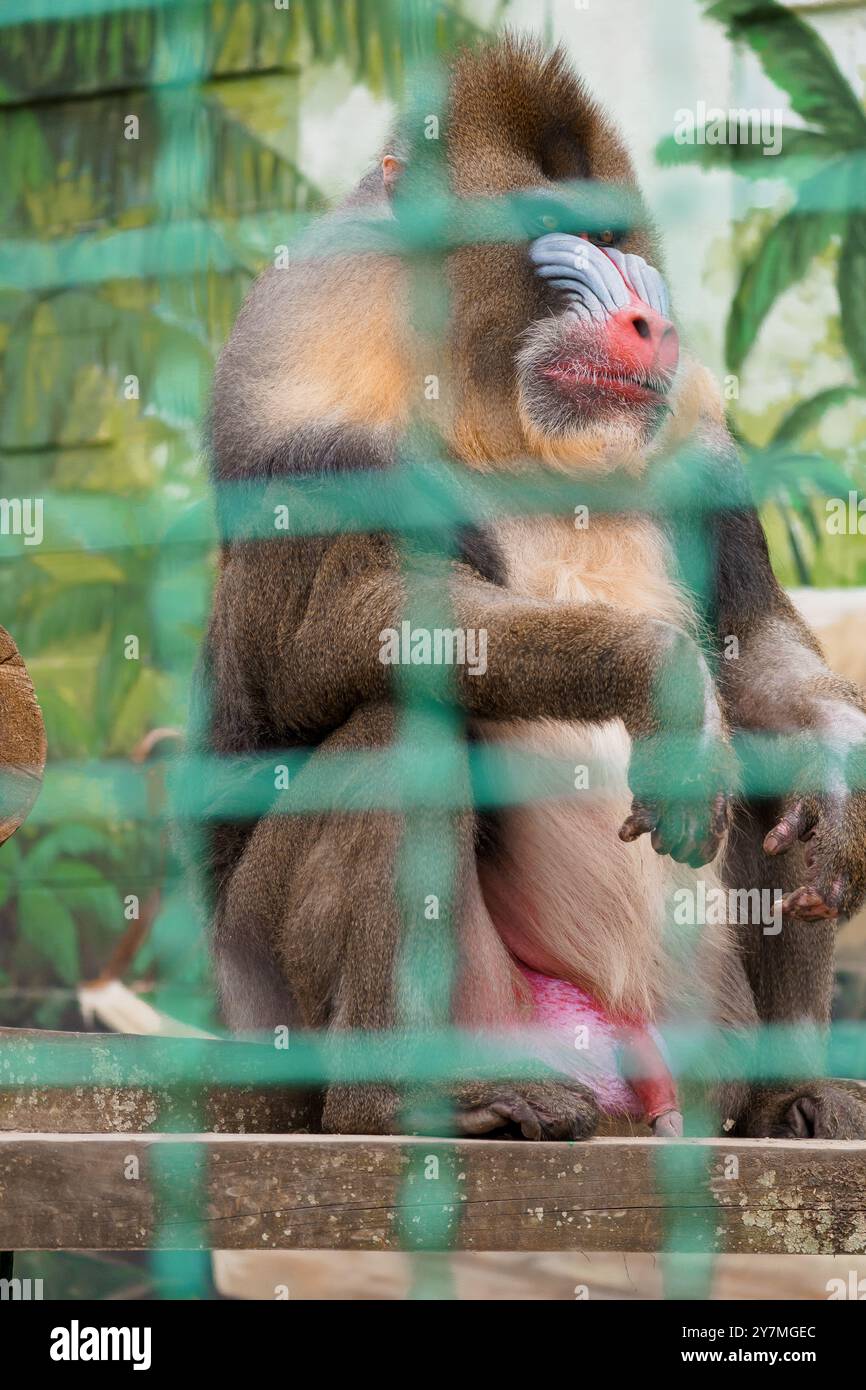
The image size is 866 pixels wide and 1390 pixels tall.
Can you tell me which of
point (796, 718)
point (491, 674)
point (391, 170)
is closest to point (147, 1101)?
point (491, 674)

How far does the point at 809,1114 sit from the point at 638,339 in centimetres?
96

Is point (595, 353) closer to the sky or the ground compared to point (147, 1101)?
closer to the sky

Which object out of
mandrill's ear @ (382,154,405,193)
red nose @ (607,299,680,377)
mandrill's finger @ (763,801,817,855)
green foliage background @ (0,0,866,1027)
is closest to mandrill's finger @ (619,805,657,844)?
mandrill's finger @ (763,801,817,855)

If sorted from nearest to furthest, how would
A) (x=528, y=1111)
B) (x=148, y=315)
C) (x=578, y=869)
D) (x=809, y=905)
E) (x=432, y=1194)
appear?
1. (x=432, y=1194)
2. (x=528, y=1111)
3. (x=809, y=905)
4. (x=578, y=869)
5. (x=148, y=315)

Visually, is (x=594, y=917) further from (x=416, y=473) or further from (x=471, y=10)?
(x=471, y=10)

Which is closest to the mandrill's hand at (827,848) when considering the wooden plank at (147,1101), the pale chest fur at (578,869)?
the pale chest fur at (578,869)

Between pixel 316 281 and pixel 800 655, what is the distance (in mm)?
791

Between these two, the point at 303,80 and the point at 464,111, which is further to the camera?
the point at 303,80

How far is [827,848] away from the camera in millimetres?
2043

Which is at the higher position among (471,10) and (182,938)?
(471,10)

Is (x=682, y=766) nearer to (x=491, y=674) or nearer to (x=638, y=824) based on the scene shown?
(x=638, y=824)

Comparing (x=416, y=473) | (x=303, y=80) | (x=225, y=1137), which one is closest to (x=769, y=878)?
(x=416, y=473)

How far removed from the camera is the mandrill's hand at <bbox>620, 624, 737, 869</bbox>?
195cm
